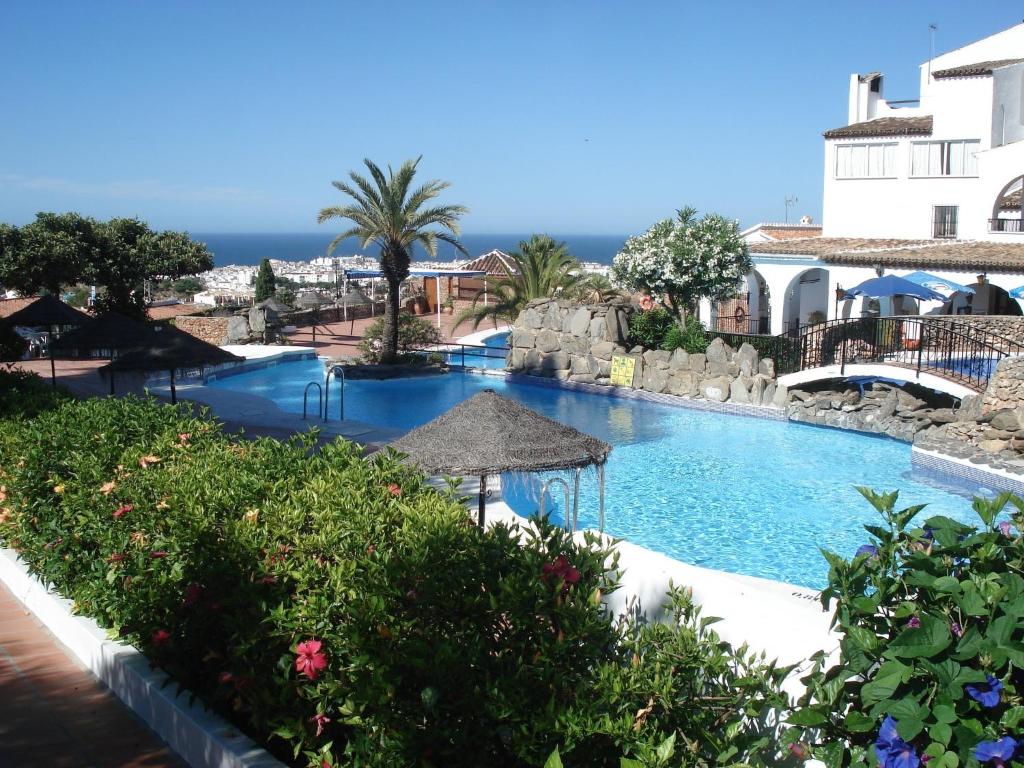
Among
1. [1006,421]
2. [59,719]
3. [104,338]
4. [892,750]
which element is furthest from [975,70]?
[59,719]

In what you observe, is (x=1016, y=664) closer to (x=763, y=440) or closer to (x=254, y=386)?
(x=763, y=440)

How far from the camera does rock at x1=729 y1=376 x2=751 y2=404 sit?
20938mm

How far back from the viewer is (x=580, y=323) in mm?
24672

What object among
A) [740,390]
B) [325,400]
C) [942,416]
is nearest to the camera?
[942,416]

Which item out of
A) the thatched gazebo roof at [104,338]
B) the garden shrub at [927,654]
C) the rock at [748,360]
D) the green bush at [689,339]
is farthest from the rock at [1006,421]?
the thatched gazebo roof at [104,338]

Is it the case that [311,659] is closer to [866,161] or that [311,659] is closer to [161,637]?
[161,637]

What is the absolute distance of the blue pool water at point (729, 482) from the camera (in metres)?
12.8

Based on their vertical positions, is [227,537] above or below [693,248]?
below

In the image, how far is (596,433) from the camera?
19.4 meters

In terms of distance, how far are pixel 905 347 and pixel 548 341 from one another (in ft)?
28.5

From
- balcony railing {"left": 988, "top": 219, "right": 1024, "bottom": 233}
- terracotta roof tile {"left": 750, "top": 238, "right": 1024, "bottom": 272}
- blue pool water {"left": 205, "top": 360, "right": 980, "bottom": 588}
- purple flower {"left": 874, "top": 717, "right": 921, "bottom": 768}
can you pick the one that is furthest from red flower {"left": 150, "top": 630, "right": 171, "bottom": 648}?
balcony railing {"left": 988, "top": 219, "right": 1024, "bottom": 233}

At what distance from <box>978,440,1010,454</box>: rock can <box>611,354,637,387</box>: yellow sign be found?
8794mm

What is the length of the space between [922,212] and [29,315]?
24.6 m

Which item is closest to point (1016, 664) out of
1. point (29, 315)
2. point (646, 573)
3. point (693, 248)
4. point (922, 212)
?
point (646, 573)
